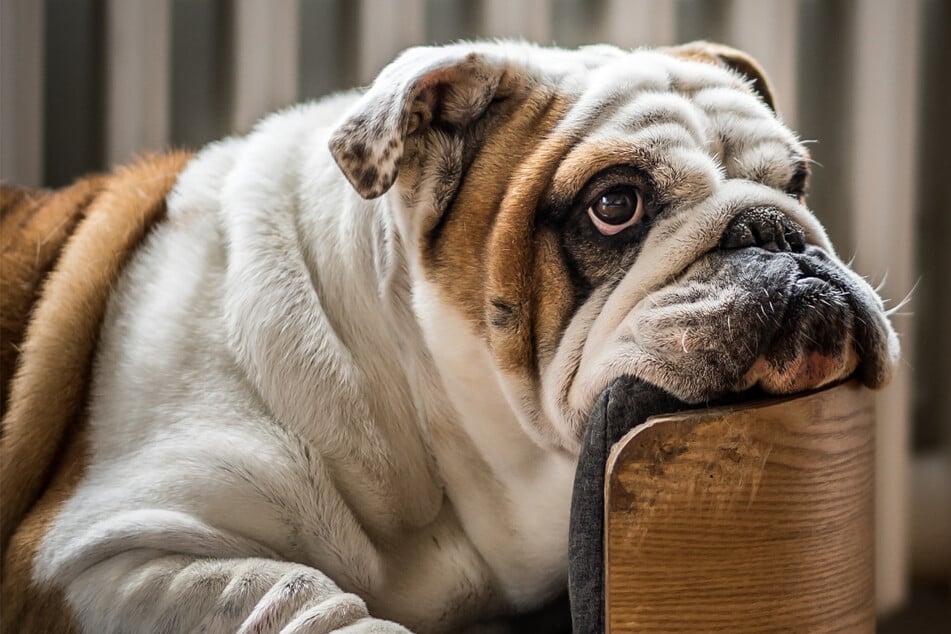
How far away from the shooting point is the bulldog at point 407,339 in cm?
92


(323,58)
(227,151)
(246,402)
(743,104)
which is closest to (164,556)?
(246,402)

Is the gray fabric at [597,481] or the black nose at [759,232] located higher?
the black nose at [759,232]

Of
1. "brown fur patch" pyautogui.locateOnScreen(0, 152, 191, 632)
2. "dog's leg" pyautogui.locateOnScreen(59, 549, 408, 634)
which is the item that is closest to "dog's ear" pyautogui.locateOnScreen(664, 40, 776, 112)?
"brown fur patch" pyautogui.locateOnScreen(0, 152, 191, 632)

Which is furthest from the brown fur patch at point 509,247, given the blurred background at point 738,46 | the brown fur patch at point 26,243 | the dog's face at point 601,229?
the blurred background at point 738,46

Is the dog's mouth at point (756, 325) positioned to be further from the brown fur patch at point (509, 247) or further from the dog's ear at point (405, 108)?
the dog's ear at point (405, 108)

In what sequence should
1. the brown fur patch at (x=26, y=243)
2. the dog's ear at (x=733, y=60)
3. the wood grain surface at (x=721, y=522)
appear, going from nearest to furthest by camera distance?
the wood grain surface at (x=721, y=522)
the brown fur patch at (x=26, y=243)
the dog's ear at (x=733, y=60)

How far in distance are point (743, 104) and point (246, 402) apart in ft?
2.11

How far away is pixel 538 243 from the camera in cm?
101

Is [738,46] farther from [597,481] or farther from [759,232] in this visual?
[597,481]

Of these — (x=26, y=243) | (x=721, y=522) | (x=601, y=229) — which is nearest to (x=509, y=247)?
(x=601, y=229)

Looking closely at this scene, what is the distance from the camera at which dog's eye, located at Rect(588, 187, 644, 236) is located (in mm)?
990

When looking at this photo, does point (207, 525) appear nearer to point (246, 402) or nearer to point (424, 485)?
point (246, 402)

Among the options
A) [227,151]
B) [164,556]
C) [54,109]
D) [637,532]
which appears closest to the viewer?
[637,532]

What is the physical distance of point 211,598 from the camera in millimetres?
918
